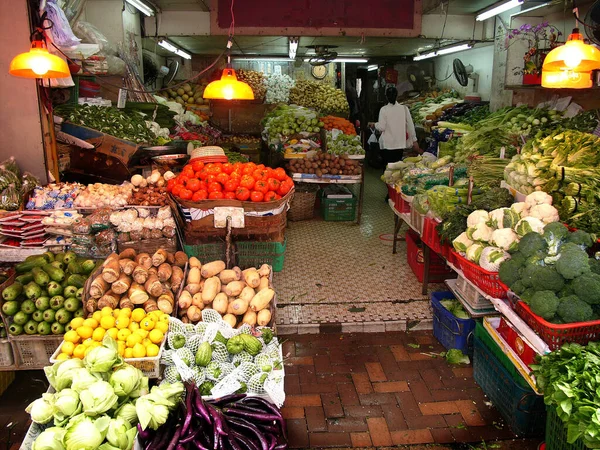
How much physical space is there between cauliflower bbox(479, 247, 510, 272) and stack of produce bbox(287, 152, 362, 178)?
4387 mm

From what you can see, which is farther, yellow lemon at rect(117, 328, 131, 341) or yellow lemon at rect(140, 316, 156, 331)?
yellow lemon at rect(140, 316, 156, 331)

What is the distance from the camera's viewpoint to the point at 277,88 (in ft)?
40.9

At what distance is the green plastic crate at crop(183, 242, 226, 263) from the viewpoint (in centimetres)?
470

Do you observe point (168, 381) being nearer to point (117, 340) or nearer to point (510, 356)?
point (117, 340)

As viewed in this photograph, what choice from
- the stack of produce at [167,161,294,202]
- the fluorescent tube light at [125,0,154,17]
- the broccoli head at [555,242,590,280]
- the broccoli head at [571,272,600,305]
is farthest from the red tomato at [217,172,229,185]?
the fluorescent tube light at [125,0,154,17]

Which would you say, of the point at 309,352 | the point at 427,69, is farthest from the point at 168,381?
the point at 427,69

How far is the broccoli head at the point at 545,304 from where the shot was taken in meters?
2.83

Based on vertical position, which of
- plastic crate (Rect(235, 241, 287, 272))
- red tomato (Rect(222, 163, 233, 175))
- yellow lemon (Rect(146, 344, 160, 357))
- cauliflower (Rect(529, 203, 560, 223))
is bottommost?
yellow lemon (Rect(146, 344, 160, 357))

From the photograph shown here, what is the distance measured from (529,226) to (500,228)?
268 mm

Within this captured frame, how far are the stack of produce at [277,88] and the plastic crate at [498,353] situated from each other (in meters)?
9.70

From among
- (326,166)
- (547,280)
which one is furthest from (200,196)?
(326,166)

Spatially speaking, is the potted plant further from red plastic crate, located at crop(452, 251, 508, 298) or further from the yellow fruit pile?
the yellow fruit pile

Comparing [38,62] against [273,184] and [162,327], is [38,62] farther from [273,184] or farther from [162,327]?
[162,327]

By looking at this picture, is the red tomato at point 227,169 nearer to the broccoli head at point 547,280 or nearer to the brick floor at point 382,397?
the brick floor at point 382,397
